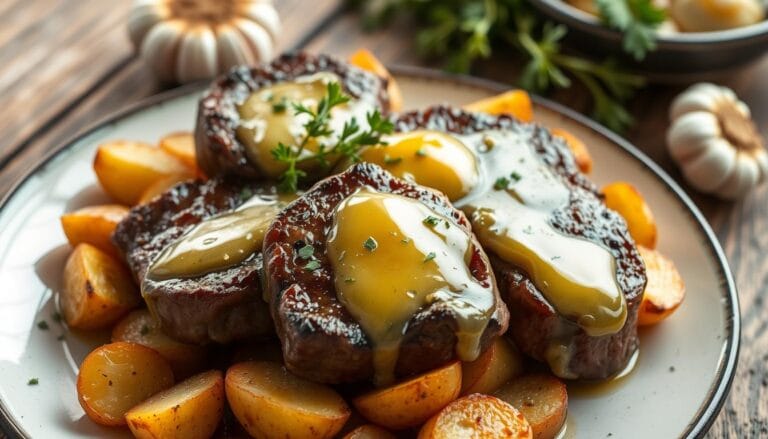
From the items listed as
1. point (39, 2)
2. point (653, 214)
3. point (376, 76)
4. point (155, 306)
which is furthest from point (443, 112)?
point (39, 2)

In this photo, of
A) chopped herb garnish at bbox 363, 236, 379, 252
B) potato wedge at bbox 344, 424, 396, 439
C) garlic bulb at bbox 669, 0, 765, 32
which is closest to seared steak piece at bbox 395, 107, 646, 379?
chopped herb garnish at bbox 363, 236, 379, 252

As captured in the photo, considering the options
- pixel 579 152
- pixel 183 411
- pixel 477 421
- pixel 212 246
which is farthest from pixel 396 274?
pixel 579 152

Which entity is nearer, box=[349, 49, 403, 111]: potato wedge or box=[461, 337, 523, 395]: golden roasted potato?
box=[461, 337, 523, 395]: golden roasted potato

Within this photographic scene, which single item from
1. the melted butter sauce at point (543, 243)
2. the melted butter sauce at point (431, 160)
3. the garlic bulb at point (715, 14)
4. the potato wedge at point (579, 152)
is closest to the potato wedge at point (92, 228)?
the melted butter sauce at point (431, 160)

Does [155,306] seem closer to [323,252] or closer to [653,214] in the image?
[323,252]

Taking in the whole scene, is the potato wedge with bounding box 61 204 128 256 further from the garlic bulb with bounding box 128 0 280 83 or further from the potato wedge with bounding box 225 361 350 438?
the garlic bulb with bounding box 128 0 280 83

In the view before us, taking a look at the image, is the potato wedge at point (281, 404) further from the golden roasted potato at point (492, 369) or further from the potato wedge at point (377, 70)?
the potato wedge at point (377, 70)
